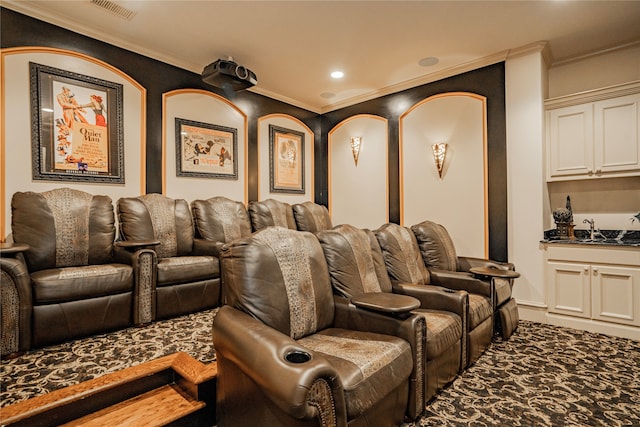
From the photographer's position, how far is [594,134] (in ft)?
11.8

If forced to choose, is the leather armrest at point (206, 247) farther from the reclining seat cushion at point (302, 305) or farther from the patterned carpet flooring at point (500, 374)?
the reclining seat cushion at point (302, 305)

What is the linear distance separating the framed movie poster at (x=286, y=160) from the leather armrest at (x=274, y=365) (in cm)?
399

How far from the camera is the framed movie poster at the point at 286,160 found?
545 cm

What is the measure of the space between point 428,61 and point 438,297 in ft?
10.3

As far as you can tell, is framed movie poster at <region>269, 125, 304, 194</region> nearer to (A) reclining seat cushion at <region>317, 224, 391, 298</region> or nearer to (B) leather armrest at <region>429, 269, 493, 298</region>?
(B) leather armrest at <region>429, 269, 493, 298</region>

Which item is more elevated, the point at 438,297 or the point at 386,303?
the point at 386,303

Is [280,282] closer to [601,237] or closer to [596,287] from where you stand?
[596,287]

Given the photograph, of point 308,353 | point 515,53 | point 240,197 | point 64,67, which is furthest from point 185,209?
point 515,53

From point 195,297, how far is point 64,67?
8.75ft

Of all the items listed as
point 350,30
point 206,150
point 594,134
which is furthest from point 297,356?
point 594,134

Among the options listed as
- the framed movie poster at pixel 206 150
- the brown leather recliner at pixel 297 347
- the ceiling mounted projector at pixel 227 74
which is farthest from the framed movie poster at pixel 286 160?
the brown leather recliner at pixel 297 347

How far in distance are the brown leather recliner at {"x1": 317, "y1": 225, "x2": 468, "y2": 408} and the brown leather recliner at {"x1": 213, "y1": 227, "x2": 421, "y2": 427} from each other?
14cm

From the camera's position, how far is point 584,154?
3662 mm

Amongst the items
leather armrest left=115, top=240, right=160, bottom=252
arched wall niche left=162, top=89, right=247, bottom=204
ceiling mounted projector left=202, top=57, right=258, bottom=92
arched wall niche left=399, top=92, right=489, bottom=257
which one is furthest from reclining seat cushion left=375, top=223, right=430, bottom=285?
arched wall niche left=162, top=89, right=247, bottom=204
